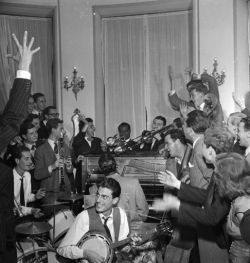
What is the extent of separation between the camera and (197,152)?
5312 millimetres

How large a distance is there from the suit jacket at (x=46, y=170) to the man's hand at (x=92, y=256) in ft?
9.56

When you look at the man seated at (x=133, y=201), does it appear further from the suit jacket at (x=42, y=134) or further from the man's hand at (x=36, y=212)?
the suit jacket at (x=42, y=134)

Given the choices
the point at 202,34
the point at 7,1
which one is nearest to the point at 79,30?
the point at 7,1

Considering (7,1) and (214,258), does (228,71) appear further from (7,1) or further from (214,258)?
(214,258)

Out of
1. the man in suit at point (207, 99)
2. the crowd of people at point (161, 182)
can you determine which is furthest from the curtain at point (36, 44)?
the man in suit at point (207, 99)

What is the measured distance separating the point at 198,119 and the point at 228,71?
5406mm

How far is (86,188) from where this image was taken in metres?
7.27

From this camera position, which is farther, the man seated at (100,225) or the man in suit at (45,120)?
the man in suit at (45,120)

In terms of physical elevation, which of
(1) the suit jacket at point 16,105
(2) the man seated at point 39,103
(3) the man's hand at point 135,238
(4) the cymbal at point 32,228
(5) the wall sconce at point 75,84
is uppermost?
(5) the wall sconce at point 75,84

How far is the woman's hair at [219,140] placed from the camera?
4766 millimetres

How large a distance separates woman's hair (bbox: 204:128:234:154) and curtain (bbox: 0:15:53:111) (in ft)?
25.7

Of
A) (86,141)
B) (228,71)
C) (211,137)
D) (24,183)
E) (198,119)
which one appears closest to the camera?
(211,137)

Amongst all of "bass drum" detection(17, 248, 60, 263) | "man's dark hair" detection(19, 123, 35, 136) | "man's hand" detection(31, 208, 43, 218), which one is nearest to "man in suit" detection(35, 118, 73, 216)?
"man's dark hair" detection(19, 123, 35, 136)

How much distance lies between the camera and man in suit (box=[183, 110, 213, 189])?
5.25 metres
